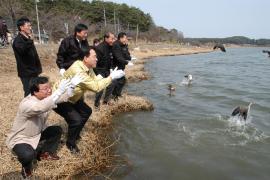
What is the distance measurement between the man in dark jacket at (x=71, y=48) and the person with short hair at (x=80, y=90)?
1.53 metres

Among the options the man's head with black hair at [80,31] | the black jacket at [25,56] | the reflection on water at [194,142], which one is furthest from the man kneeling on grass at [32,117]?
the man's head with black hair at [80,31]

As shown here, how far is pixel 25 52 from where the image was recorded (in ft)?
22.3

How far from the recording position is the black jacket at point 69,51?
24.9ft

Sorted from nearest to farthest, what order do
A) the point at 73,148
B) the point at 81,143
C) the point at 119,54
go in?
the point at 73,148 → the point at 81,143 → the point at 119,54

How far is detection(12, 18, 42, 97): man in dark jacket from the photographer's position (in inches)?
261

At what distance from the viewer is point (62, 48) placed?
7.68 meters

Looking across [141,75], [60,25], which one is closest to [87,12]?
[60,25]

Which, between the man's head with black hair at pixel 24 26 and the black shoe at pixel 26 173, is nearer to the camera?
the black shoe at pixel 26 173

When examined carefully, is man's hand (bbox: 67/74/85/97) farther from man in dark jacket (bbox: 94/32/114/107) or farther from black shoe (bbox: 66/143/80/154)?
man in dark jacket (bbox: 94/32/114/107)

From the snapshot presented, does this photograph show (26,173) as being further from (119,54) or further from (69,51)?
(119,54)

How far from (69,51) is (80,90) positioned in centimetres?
204

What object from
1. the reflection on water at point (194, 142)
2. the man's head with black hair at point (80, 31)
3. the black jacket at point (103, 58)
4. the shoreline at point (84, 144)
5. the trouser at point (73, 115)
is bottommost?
the reflection on water at point (194, 142)

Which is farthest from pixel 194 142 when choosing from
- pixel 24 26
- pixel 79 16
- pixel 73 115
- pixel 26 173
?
pixel 79 16

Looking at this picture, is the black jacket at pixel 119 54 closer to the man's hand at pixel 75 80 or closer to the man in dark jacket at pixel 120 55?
the man in dark jacket at pixel 120 55
